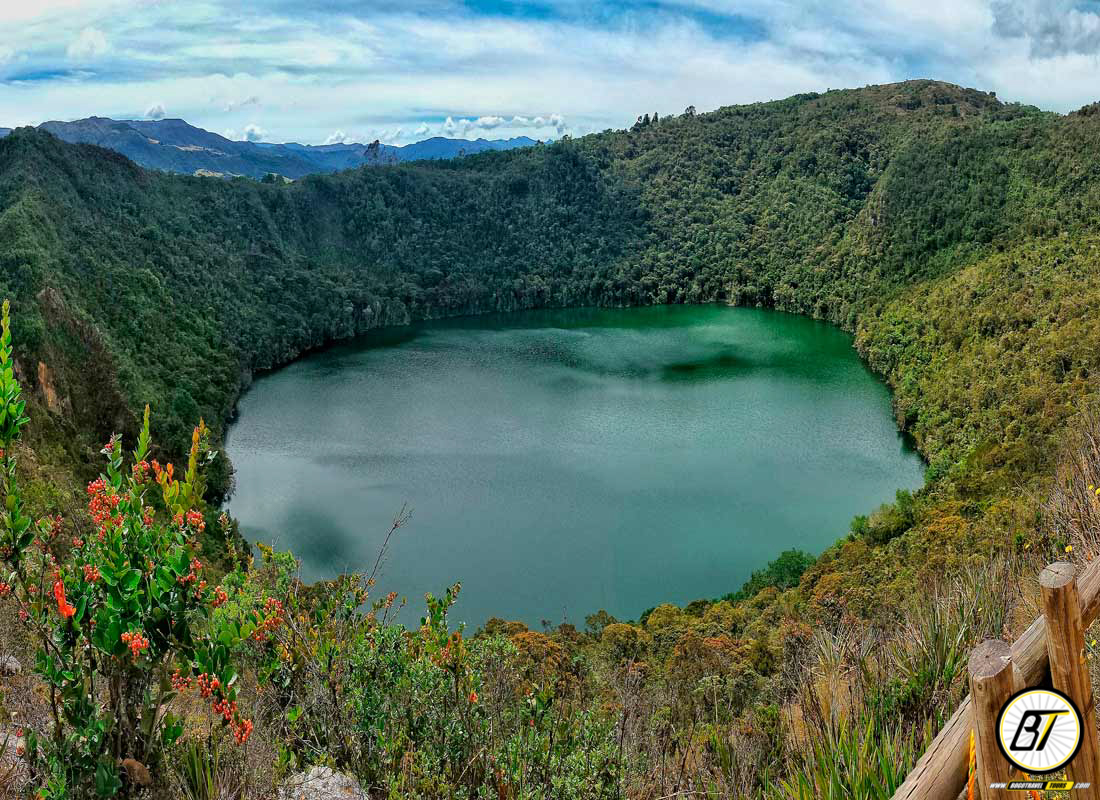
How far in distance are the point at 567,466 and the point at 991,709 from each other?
32.6 metres

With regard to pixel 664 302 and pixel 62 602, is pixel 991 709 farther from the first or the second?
pixel 664 302

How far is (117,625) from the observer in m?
2.99

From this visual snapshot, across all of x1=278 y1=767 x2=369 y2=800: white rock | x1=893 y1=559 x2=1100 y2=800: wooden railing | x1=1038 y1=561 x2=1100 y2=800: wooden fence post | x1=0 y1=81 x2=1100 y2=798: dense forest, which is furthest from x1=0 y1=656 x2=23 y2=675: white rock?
x1=1038 y1=561 x2=1100 y2=800: wooden fence post

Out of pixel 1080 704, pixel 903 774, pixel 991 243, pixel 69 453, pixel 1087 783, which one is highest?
pixel 991 243

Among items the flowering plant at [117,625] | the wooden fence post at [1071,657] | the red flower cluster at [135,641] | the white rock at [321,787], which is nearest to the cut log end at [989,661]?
the wooden fence post at [1071,657]

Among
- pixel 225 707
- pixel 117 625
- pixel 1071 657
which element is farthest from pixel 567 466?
pixel 1071 657

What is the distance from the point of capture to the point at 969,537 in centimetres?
1703

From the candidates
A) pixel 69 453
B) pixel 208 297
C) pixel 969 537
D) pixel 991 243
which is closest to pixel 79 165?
pixel 208 297

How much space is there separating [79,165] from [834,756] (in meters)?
60.3

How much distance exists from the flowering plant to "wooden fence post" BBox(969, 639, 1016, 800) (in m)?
2.60

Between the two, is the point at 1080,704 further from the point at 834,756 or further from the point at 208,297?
the point at 208,297

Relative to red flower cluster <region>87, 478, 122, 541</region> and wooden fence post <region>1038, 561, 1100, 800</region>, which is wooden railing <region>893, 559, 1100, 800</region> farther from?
red flower cluster <region>87, 478, 122, 541</region>

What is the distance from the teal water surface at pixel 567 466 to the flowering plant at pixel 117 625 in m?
20.7

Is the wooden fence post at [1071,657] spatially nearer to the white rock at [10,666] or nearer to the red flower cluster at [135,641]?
the red flower cluster at [135,641]
